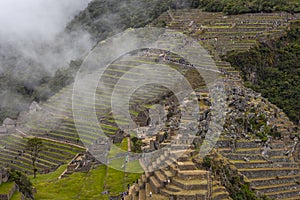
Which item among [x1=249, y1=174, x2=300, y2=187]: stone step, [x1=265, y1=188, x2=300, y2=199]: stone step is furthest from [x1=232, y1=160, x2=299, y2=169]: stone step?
[x1=265, y1=188, x2=300, y2=199]: stone step

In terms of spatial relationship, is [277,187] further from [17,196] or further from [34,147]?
[34,147]

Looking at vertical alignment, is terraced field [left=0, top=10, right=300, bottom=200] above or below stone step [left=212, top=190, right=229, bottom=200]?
above

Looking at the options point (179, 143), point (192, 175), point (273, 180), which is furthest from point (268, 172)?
point (192, 175)

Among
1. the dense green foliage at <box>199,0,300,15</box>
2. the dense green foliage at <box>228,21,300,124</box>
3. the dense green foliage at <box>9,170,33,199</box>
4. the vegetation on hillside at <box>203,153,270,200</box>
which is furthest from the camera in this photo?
the dense green foliage at <box>199,0,300,15</box>

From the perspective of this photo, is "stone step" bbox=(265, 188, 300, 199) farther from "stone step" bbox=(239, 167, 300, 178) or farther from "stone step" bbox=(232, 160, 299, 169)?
"stone step" bbox=(232, 160, 299, 169)

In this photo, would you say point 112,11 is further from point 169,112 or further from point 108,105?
point 169,112

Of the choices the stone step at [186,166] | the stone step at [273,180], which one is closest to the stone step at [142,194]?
the stone step at [186,166]

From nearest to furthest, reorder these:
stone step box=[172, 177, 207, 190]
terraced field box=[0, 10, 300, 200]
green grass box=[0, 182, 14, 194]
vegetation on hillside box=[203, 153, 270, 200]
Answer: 1. stone step box=[172, 177, 207, 190]
2. terraced field box=[0, 10, 300, 200]
3. vegetation on hillside box=[203, 153, 270, 200]
4. green grass box=[0, 182, 14, 194]

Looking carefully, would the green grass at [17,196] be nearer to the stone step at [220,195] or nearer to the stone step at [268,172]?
the stone step at [220,195]
